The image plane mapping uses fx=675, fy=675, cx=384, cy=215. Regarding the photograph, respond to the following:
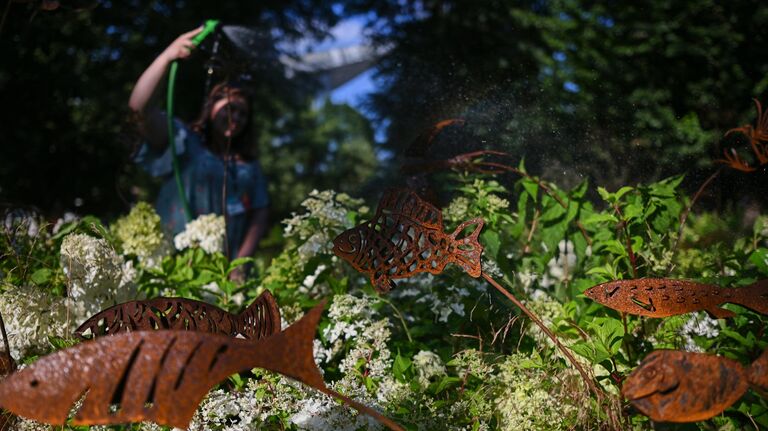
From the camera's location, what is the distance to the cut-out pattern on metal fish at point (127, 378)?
709 millimetres

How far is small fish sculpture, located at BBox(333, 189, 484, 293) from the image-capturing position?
3.39 feet

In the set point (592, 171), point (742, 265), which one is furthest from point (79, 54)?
point (742, 265)

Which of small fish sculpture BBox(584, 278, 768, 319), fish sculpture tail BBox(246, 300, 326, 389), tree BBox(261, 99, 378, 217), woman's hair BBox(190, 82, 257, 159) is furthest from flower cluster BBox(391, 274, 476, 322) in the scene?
tree BBox(261, 99, 378, 217)

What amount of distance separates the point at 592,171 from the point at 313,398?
36.3 inches

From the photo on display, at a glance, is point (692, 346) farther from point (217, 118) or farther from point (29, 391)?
point (217, 118)

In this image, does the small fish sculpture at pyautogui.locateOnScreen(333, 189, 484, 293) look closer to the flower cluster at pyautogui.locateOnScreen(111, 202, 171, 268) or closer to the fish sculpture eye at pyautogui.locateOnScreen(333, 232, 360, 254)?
the fish sculpture eye at pyautogui.locateOnScreen(333, 232, 360, 254)

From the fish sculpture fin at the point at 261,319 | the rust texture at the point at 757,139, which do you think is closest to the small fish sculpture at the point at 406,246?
the fish sculpture fin at the point at 261,319

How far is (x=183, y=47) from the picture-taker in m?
2.12

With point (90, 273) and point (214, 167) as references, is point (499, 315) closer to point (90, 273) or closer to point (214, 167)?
point (90, 273)

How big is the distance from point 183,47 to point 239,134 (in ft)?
2.37

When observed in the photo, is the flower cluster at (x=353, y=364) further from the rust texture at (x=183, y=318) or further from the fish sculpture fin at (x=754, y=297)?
the fish sculpture fin at (x=754, y=297)

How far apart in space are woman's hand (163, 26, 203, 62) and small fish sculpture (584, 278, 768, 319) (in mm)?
1581

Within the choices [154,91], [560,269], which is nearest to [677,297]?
[560,269]

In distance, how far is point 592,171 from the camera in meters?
1.67
